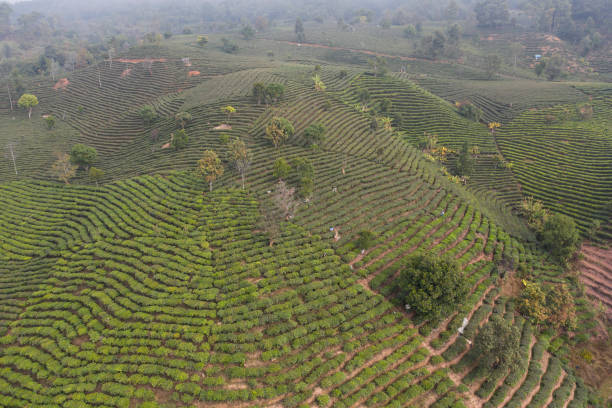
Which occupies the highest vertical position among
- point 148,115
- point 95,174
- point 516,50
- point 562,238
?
point 516,50

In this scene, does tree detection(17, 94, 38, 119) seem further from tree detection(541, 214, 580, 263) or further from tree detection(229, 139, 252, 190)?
tree detection(541, 214, 580, 263)

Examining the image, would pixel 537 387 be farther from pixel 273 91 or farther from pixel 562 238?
pixel 273 91

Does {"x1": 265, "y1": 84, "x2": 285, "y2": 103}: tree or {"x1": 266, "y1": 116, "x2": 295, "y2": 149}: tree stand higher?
{"x1": 265, "y1": 84, "x2": 285, "y2": 103}: tree

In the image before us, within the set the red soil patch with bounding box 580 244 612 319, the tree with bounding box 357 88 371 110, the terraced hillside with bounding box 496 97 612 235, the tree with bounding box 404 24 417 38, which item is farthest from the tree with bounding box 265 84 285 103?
the tree with bounding box 404 24 417 38

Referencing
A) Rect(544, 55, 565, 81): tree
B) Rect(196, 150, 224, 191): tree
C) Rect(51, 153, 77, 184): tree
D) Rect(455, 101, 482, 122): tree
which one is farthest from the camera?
Rect(544, 55, 565, 81): tree

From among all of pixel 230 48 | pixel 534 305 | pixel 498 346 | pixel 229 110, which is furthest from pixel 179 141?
pixel 230 48

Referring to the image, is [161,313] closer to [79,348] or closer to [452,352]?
[79,348]

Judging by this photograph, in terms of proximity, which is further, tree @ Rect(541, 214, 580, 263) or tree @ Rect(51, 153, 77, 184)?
tree @ Rect(51, 153, 77, 184)
